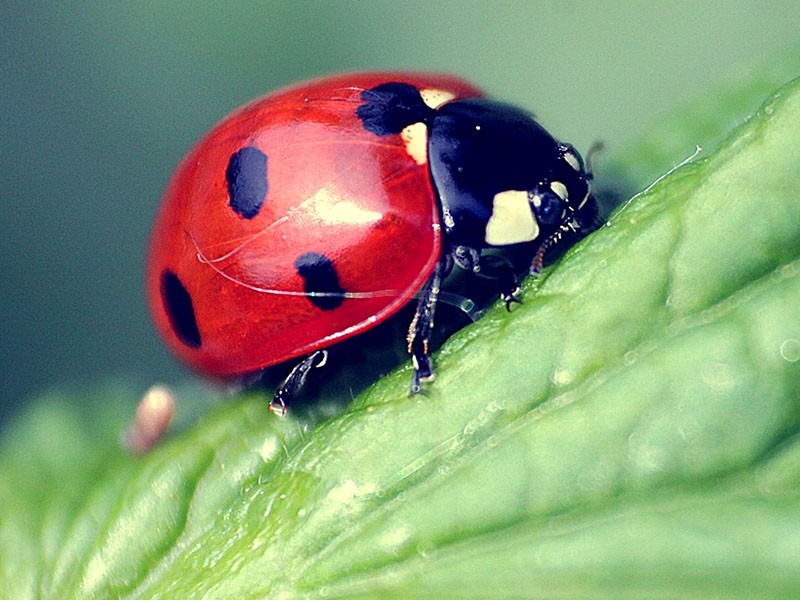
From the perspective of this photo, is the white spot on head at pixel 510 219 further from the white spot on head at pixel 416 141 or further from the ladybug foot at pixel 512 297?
the ladybug foot at pixel 512 297

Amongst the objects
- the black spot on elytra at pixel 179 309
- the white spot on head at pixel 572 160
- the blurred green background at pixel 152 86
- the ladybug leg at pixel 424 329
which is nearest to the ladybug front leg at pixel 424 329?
the ladybug leg at pixel 424 329

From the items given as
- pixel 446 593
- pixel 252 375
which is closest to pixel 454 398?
pixel 446 593

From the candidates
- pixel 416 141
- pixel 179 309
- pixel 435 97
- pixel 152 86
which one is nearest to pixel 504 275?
pixel 416 141

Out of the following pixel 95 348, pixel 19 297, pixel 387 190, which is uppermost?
pixel 387 190

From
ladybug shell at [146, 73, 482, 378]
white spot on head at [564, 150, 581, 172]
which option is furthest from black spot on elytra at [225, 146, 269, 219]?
white spot on head at [564, 150, 581, 172]

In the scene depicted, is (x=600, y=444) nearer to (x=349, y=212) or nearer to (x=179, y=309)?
(x=349, y=212)

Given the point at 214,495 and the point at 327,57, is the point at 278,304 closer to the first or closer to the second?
the point at 214,495

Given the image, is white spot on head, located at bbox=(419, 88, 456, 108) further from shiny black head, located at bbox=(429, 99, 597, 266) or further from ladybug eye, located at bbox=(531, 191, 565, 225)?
ladybug eye, located at bbox=(531, 191, 565, 225)
